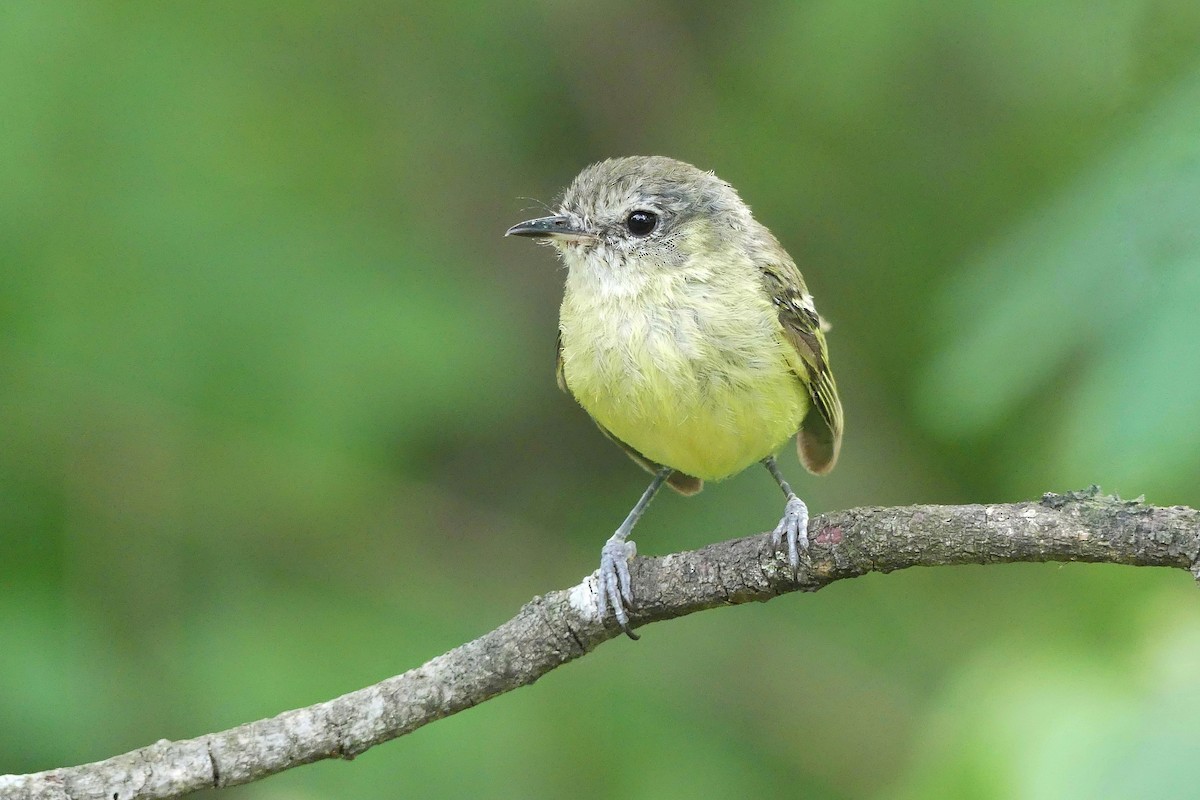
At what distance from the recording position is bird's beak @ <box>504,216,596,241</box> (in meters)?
5.73

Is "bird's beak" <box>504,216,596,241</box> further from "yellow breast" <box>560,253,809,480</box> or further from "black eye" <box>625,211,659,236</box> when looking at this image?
"yellow breast" <box>560,253,809,480</box>

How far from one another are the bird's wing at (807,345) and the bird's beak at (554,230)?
837 millimetres

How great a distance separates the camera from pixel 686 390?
4891mm

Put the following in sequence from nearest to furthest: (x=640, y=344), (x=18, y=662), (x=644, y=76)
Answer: (x=640, y=344), (x=18, y=662), (x=644, y=76)

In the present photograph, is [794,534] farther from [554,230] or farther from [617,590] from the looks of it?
[554,230]

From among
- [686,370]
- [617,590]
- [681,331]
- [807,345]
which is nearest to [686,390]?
[686,370]

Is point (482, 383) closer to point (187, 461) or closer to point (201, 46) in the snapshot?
point (187, 461)

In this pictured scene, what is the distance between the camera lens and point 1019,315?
442 centimetres

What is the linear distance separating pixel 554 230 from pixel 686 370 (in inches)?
46.5

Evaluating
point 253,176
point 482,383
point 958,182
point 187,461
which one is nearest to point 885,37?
point 958,182

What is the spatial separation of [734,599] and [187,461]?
376cm

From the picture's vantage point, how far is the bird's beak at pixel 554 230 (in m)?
5.73

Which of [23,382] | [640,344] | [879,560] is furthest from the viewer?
[23,382]

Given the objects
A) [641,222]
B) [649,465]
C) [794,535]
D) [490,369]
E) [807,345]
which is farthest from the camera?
[490,369]
